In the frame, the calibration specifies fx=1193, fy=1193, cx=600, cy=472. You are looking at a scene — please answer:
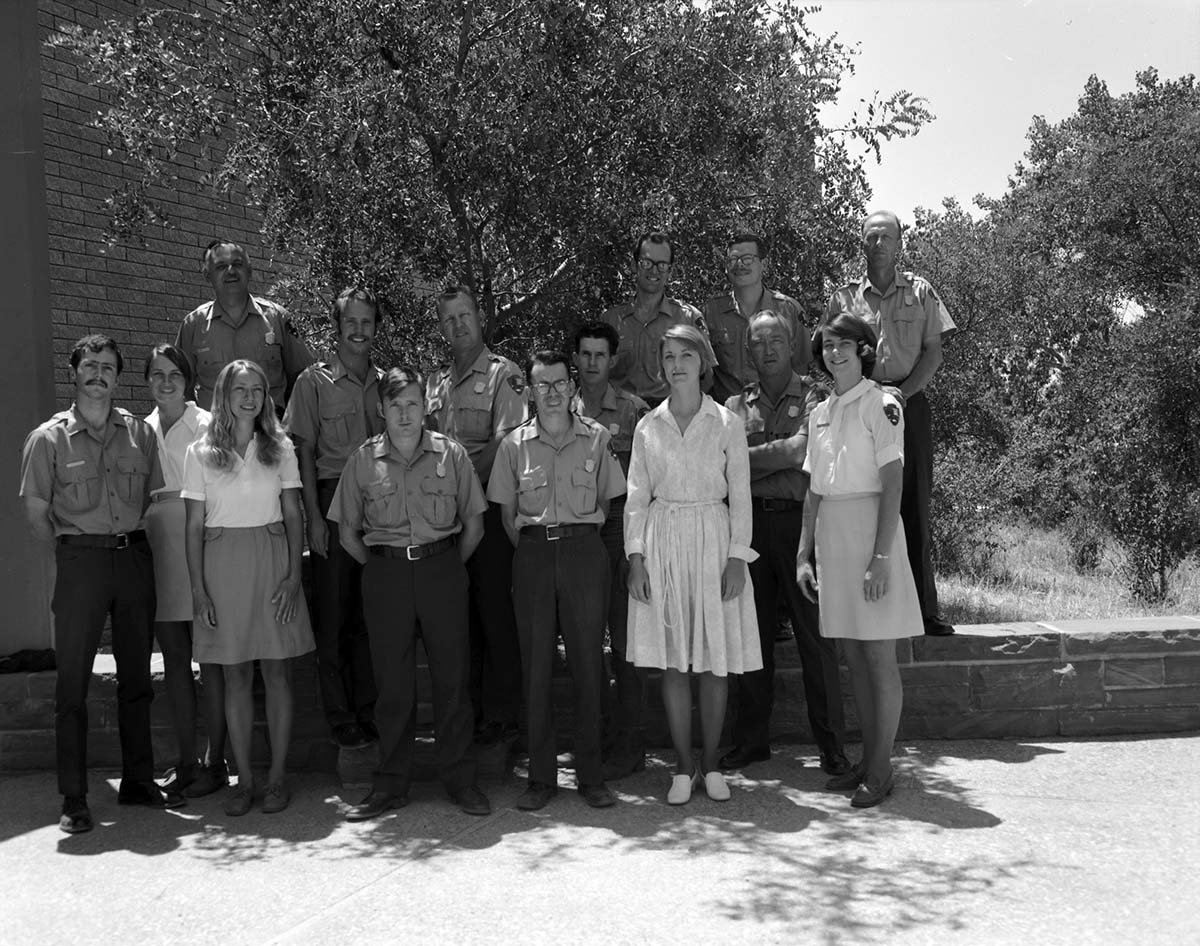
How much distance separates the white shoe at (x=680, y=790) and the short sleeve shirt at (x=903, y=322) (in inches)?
84.4

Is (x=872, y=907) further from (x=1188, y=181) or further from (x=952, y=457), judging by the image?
(x=1188, y=181)

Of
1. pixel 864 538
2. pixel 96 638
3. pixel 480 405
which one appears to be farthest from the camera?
pixel 480 405

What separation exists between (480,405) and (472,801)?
180 centimetres

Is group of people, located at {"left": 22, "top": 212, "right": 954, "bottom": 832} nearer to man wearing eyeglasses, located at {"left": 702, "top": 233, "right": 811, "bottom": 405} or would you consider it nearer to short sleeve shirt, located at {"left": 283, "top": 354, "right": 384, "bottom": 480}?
short sleeve shirt, located at {"left": 283, "top": 354, "right": 384, "bottom": 480}

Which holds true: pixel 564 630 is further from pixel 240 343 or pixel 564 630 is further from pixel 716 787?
pixel 240 343

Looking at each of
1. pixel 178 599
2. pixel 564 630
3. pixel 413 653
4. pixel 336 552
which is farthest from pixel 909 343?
→ pixel 178 599

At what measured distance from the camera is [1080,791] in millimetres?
4930

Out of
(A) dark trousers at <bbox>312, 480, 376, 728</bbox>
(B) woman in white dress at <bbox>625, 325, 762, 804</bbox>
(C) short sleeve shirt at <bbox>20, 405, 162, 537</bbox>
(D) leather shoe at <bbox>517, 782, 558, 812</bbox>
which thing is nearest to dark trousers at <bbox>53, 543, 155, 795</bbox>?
(C) short sleeve shirt at <bbox>20, 405, 162, 537</bbox>

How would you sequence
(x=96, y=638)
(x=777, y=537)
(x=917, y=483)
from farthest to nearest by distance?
(x=917, y=483)
(x=777, y=537)
(x=96, y=638)

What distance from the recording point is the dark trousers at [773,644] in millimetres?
5324

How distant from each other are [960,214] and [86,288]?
15.2 m

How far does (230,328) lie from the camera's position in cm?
597

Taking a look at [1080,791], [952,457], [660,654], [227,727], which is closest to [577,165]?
[660,654]

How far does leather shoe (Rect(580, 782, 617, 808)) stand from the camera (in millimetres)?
4980
